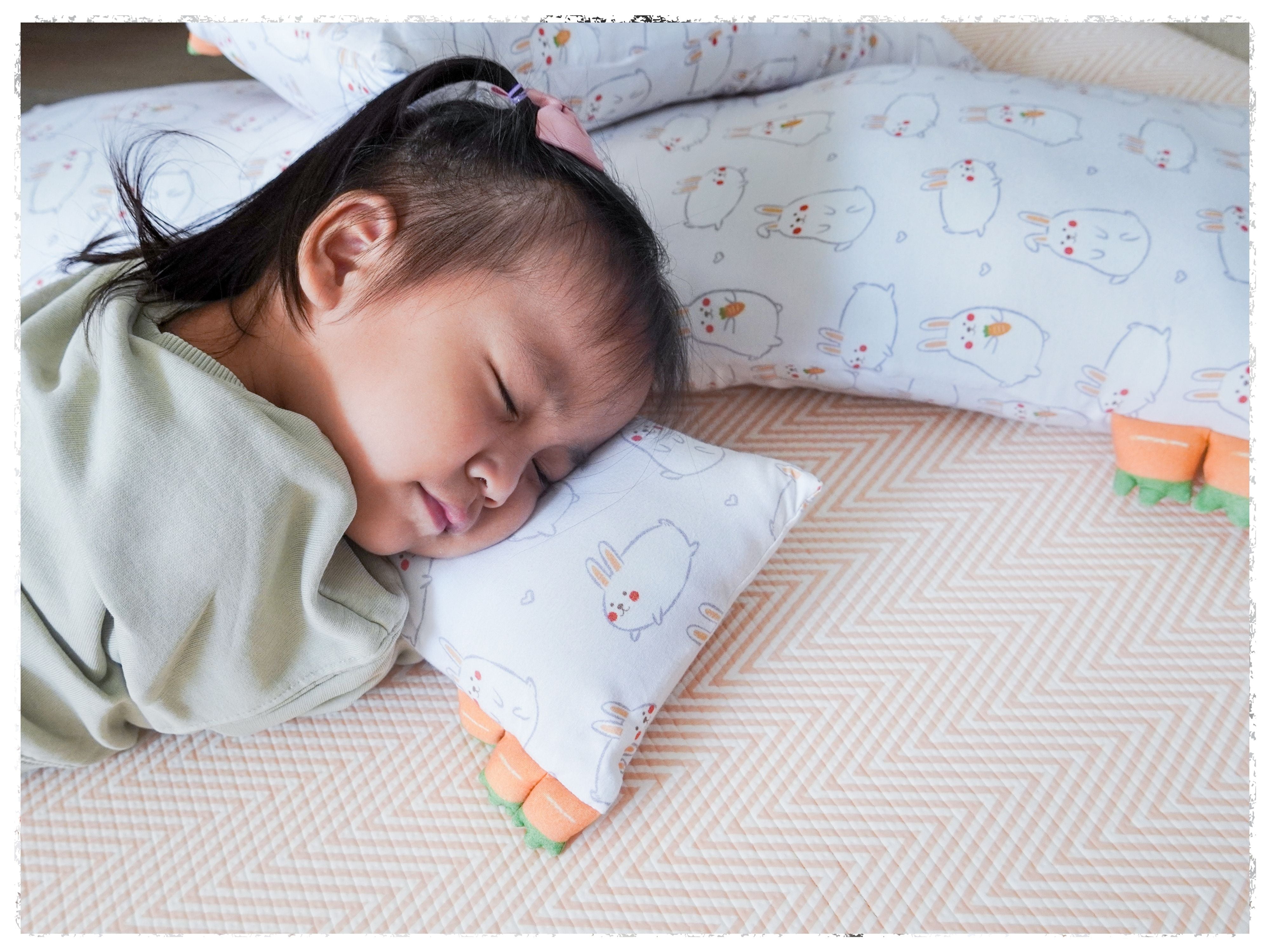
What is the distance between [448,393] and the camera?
0.76m

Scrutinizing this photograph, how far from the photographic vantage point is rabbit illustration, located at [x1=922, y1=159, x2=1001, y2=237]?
945 millimetres

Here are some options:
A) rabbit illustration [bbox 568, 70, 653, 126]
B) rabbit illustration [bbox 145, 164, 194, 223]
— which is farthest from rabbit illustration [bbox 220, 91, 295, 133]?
rabbit illustration [bbox 568, 70, 653, 126]

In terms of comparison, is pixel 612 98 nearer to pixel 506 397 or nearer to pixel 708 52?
pixel 708 52

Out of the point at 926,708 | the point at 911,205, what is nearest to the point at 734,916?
the point at 926,708

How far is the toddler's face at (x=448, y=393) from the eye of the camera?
0.77 metres

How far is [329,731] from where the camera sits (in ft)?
2.79

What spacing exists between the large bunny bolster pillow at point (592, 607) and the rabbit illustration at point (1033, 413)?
11.9 inches

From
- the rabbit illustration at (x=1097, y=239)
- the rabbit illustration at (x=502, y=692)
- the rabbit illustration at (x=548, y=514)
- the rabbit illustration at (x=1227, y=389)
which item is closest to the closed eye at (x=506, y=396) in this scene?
the rabbit illustration at (x=548, y=514)

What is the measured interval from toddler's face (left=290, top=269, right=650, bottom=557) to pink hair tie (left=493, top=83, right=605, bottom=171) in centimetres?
13

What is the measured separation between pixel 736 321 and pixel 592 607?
381 millimetres

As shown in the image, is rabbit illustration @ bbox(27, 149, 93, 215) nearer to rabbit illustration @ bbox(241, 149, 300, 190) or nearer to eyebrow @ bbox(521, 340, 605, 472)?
rabbit illustration @ bbox(241, 149, 300, 190)

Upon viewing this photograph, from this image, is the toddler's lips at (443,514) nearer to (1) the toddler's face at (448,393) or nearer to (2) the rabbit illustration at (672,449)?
(1) the toddler's face at (448,393)

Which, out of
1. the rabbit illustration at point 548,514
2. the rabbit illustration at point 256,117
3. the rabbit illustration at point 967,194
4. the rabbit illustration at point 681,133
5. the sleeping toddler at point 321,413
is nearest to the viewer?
the sleeping toddler at point 321,413

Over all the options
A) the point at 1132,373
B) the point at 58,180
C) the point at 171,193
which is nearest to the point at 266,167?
the point at 171,193
